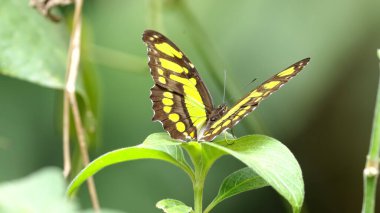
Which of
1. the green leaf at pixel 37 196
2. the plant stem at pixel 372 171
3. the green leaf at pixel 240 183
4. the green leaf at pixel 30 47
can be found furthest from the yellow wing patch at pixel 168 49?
the green leaf at pixel 37 196

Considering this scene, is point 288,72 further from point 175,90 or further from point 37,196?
point 37,196

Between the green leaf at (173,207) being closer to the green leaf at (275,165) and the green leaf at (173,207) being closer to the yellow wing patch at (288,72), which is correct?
the green leaf at (275,165)

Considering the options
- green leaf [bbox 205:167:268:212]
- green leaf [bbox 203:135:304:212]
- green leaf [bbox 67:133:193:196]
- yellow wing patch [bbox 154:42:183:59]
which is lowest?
green leaf [bbox 205:167:268:212]

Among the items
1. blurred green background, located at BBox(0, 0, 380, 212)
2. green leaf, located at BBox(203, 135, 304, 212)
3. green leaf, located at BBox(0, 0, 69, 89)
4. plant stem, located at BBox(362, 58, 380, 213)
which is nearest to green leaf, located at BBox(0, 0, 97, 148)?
green leaf, located at BBox(0, 0, 69, 89)

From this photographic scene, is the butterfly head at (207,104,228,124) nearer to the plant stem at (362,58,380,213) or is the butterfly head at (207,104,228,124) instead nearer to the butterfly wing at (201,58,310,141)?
the butterfly wing at (201,58,310,141)

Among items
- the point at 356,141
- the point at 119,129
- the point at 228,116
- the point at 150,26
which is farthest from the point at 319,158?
the point at 228,116

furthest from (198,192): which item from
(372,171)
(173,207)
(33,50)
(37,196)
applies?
(33,50)
